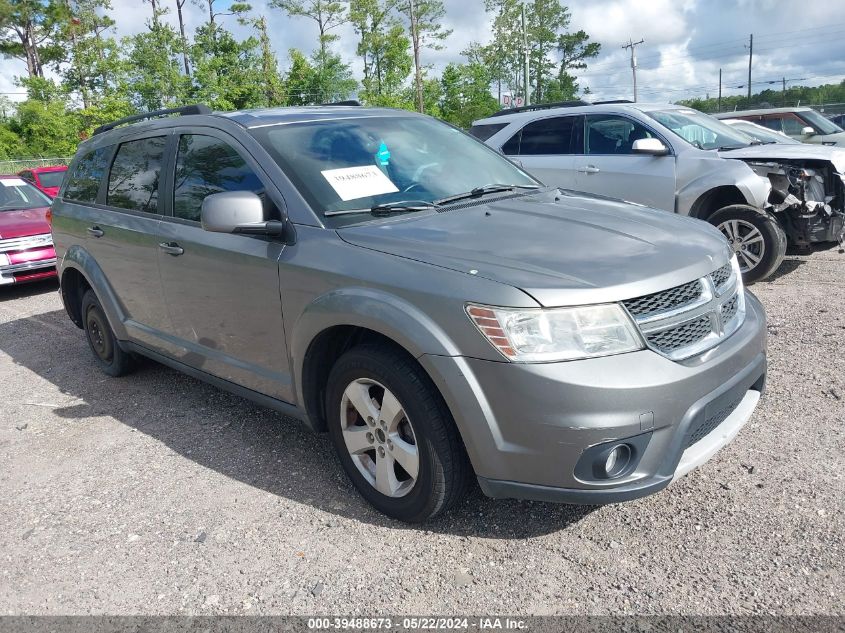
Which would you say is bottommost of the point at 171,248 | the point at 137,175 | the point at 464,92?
the point at 171,248

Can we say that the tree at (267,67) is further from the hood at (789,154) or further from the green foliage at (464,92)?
the hood at (789,154)

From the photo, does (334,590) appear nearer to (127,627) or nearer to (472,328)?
(127,627)

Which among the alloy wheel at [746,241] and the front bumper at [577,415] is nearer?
the front bumper at [577,415]

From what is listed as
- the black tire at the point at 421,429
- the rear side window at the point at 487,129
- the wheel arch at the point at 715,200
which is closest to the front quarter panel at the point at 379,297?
the black tire at the point at 421,429

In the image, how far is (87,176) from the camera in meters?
5.00

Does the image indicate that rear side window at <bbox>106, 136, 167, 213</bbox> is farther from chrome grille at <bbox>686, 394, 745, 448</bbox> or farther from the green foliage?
the green foliage

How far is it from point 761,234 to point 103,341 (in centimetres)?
580

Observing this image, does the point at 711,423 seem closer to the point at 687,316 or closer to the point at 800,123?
the point at 687,316

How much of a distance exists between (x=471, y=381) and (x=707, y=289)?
104cm

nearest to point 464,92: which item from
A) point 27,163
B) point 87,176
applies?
point 27,163

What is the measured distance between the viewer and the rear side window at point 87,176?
15.8 ft

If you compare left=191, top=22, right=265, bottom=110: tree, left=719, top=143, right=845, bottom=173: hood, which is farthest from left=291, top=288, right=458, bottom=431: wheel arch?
left=191, top=22, right=265, bottom=110: tree

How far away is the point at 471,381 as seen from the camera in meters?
2.42

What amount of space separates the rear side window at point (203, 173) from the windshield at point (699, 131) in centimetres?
522
